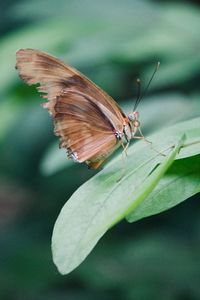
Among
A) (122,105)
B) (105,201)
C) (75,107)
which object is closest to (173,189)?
(105,201)

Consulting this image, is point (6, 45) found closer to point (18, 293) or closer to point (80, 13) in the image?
point (80, 13)

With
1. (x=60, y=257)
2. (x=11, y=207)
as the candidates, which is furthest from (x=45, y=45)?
(x=60, y=257)

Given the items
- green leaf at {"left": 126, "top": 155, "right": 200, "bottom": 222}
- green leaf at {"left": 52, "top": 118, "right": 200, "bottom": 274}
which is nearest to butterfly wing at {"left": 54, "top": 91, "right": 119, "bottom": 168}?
green leaf at {"left": 52, "top": 118, "right": 200, "bottom": 274}

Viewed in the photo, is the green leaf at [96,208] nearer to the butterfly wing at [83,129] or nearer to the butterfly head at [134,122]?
the butterfly wing at [83,129]

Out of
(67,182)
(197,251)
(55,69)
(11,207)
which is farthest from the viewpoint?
(11,207)

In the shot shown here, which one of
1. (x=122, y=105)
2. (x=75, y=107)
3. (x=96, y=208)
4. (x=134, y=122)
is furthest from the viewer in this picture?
(x=122, y=105)

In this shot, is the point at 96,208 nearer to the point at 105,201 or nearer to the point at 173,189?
the point at 105,201

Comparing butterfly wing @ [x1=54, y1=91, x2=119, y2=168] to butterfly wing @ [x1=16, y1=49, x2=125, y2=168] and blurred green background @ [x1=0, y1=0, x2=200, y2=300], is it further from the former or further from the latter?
blurred green background @ [x1=0, y1=0, x2=200, y2=300]
